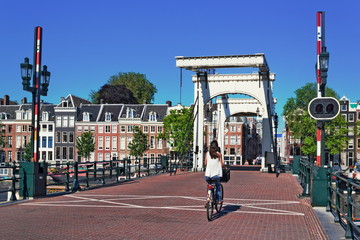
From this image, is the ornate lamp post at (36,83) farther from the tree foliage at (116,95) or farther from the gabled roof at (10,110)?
the gabled roof at (10,110)

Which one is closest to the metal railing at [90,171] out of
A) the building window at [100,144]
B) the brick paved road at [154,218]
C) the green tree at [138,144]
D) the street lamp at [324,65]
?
the brick paved road at [154,218]

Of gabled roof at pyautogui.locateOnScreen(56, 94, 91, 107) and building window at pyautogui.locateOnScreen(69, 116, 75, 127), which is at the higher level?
gabled roof at pyautogui.locateOnScreen(56, 94, 91, 107)

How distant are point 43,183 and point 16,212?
3.16 m

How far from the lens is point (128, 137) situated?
70.9 m

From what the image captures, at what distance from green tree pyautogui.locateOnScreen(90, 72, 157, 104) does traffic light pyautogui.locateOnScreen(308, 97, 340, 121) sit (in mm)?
76576

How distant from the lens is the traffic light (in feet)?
35.9

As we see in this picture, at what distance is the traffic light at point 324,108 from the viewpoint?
35.9 feet

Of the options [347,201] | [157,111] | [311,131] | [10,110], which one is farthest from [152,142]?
[347,201]

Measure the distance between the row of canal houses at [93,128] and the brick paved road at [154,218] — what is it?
55984 millimetres

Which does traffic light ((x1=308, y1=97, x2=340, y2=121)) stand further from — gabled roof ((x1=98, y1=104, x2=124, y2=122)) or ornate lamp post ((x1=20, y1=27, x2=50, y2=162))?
gabled roof ((x1=98, y1=104, x2=124, y2=122))

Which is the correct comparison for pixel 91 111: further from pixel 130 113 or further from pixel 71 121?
pixel 130 113

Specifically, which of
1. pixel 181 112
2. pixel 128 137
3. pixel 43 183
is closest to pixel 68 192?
pixel 43 183

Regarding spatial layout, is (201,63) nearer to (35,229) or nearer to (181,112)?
(35,229)

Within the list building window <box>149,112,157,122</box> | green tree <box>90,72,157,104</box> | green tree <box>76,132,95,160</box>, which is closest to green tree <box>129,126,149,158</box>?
building window <box>149,112,157,122</box>
